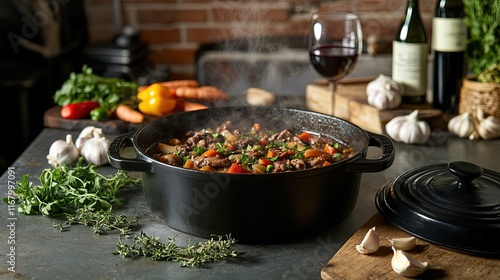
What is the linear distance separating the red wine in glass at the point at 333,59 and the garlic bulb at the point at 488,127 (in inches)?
17.5

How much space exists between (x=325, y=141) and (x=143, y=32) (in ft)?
7.68

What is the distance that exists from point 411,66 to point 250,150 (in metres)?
0.80

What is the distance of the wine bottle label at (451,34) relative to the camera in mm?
2064

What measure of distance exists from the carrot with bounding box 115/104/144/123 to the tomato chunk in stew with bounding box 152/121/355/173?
0.44 m

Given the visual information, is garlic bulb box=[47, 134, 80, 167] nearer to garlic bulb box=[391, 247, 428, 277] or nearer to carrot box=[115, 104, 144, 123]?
carrot box=[115, 104, 144, 123]

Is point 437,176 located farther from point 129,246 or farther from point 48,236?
point 48,236

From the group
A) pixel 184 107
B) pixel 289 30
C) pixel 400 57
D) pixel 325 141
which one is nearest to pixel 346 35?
pixel 400 57

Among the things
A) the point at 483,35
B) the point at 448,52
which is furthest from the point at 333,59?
the point at 483,35

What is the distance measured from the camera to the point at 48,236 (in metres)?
1.43

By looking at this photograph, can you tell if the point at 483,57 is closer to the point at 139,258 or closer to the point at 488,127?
the point at 488,127

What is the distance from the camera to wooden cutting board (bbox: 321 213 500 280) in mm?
→ 1209

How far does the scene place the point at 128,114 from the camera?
2211 mm

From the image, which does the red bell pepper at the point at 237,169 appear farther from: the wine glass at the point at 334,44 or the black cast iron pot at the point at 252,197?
the wine glass at the point at 334,44

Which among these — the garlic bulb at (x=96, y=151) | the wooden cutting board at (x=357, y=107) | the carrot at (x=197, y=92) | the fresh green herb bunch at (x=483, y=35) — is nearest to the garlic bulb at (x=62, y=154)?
the garlic bulb at (x=96, y=151)
